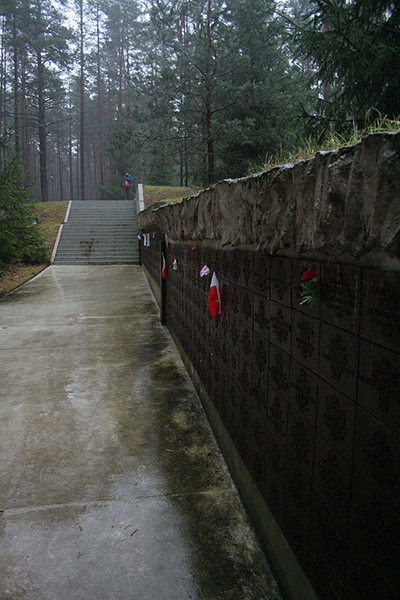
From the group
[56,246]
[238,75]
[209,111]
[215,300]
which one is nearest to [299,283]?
[215,300]

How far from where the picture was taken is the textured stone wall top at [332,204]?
3.57ft

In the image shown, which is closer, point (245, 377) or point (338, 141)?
point (338, 141)

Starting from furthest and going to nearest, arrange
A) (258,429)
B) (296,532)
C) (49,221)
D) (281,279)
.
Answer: (49,221)
(258,429)
(281,279)
(296,532)

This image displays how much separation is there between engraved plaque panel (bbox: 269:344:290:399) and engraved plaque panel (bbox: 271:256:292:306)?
26 cm

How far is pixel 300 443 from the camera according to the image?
176cm

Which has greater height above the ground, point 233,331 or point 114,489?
point 233,331

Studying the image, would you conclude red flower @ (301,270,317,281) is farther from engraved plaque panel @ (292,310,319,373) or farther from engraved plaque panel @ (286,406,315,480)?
engraved plaque panel @ (286,406,315,480)

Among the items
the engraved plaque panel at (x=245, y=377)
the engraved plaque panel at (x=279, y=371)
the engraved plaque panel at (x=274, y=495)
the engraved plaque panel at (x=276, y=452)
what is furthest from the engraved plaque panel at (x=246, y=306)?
the engraved plaque panel at (x=274, y=495)

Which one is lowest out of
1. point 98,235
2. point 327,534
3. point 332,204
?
point 327,534

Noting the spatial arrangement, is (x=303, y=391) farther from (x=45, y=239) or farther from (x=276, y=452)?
(x=45, y=239)

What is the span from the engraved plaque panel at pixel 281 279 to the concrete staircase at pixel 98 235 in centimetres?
1568

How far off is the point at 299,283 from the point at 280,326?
31 centimetres

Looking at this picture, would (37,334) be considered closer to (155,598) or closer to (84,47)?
(155,598)

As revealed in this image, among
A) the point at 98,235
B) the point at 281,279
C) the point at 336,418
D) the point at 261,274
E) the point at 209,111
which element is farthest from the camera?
the point at 98,235
